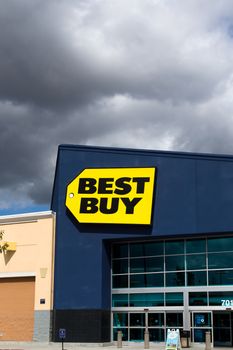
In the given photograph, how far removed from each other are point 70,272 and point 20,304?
15.2 ft

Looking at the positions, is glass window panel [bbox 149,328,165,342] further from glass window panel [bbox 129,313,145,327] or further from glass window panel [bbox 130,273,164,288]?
glass window panel [bbox 130,273,164,288]

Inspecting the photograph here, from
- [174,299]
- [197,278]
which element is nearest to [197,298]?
[197,278]

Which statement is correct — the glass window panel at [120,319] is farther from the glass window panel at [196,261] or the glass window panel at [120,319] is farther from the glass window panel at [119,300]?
the glass window panel at [196,261]

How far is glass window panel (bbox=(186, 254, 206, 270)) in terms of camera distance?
1446 inches

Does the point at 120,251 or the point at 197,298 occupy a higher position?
the point at 120,251

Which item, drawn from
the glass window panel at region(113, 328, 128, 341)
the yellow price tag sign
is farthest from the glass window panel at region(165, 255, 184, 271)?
the glass window panel at region(113, 328, 128, 341)

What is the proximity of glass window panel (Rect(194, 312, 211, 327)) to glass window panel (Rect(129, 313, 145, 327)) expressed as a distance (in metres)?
3.54

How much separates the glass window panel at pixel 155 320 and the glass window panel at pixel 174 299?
3.04ft

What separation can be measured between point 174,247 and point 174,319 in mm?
4503

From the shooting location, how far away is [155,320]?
123 ft

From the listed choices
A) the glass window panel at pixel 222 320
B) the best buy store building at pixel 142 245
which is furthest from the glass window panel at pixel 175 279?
the glass window panel at pixel 222 320

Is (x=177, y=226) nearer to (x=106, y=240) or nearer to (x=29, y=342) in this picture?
(x=106, y=240)

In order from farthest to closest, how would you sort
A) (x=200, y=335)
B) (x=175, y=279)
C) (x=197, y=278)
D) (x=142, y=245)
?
(x=142, y=245)
(x=175, y=279)
(x=197, y=278)
(x=200, y=335)

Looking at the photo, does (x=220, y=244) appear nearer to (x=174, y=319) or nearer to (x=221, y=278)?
(x=221, y=278)
